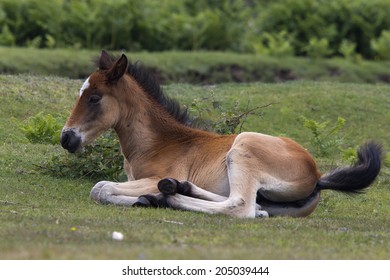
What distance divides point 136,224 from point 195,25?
17.7 metres

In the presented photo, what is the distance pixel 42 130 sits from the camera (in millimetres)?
14266

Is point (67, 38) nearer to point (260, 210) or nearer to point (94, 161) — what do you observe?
point (94, 161)

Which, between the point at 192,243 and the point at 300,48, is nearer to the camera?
the point at 192,243

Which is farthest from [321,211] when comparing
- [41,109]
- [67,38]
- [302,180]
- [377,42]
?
[377,42]

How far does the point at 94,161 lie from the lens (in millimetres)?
12391

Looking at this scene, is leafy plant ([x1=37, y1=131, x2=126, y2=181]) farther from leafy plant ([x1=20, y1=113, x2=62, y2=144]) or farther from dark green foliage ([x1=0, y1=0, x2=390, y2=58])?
dark green foliage ([x1=0, y1=0, x2=390, y2=58])

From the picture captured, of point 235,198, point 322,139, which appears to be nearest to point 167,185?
point 235,198

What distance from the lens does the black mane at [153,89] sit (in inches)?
440

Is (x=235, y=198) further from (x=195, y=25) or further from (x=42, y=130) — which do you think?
(x=195, y=25)

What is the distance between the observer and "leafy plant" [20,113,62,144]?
558 inches

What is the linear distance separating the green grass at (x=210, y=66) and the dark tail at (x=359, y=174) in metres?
11.7

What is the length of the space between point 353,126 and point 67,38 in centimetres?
977

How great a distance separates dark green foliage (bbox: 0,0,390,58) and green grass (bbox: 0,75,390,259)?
838cm

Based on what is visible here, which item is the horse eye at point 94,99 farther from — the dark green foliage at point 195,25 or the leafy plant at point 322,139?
the dark green foliage at point 195,25
